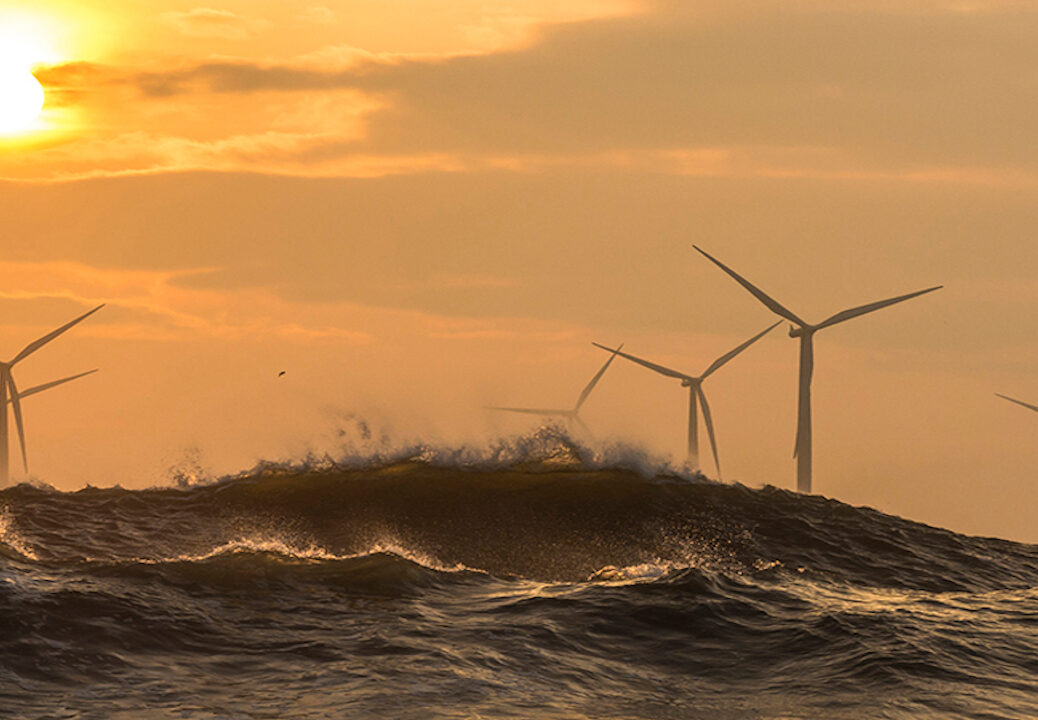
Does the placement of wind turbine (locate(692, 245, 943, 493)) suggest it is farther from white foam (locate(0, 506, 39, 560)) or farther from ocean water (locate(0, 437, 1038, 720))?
white foam (locate(0, 506, 39, 560))

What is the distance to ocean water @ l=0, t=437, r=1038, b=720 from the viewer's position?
1830 centimetres

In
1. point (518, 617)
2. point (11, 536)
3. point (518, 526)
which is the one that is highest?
point (11, 536)

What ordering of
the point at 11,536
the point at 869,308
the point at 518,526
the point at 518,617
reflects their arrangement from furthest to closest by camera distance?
1. the point at 869,308
2. the point at 518,526
3. the point at 11,536
4. the point at 518,617

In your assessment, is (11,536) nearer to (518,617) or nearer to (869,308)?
(518,617)

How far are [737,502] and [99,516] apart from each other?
24.1m

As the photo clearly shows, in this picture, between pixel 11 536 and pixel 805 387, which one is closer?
pixel 11 536

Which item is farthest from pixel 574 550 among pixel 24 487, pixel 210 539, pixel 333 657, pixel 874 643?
pixel 24 487

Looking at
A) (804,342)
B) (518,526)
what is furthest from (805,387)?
(518,526)

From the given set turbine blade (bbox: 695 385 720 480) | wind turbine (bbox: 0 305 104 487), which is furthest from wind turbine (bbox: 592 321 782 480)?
wind turbine (bbox: 0 305 104 487)

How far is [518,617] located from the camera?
23141 millimetres

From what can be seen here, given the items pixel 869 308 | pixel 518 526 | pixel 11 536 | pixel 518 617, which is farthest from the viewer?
pixel 869 308

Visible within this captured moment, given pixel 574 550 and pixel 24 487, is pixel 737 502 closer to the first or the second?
pixel 574 550

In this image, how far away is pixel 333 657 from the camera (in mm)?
19922

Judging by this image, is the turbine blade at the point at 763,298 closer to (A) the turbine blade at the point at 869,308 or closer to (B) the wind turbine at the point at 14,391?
(A) the turbine blade at the point at 869,308
